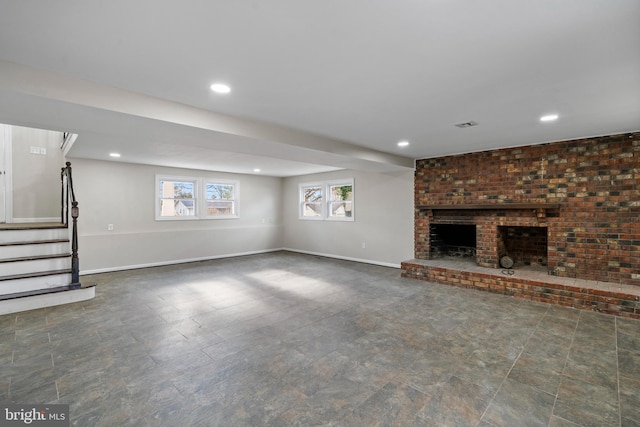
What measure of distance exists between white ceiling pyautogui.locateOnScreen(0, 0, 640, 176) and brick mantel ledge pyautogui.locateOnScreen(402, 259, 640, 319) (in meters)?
2.07

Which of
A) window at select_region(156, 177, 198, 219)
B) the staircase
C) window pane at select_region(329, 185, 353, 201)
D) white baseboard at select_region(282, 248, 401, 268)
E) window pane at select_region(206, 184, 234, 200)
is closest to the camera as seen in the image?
the staircase

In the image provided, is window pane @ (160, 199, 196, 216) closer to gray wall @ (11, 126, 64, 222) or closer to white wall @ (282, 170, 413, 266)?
gray wall @ (11, 126, 64, 222)

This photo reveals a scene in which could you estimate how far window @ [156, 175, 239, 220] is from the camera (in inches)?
272

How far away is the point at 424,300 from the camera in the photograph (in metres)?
4.15

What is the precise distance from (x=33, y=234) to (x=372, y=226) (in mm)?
6043

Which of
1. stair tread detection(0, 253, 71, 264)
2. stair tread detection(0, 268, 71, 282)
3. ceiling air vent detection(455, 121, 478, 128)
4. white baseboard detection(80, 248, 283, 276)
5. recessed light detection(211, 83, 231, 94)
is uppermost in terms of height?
ceiling air vent detection(455, 121, 478, 128)

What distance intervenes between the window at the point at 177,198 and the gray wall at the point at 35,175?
181 centimetres

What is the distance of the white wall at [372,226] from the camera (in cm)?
623

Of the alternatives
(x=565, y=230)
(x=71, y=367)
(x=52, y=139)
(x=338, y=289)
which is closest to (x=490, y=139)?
(x=565, y=230)

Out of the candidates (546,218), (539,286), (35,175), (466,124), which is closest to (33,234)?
(35,175)

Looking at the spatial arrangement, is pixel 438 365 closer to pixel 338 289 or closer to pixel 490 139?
pixel 338 289

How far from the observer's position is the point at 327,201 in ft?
26.0

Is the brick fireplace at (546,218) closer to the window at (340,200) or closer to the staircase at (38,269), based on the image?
the window at (340,200)

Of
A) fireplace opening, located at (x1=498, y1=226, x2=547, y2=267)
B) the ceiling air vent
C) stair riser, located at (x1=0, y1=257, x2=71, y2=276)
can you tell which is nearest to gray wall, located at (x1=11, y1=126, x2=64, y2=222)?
stair riser, located at (x1=0, y1=257, x2=71, y2=276)
